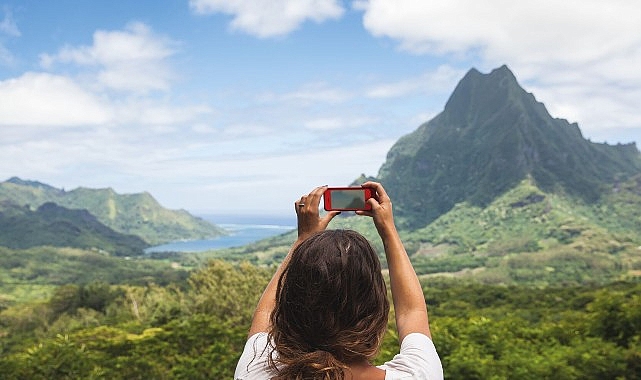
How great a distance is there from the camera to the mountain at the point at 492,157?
14362 centimetres

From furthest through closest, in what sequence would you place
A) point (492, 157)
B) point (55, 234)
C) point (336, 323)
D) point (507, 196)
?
point (492, 157) → point (55, 234) → point (507, 196) → point (336, 323)

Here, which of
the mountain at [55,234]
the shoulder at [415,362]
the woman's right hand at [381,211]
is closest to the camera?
the shoulder at [415,362]

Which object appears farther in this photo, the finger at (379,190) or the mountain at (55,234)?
the mountain at (55,234)

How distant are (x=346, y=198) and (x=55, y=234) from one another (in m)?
165

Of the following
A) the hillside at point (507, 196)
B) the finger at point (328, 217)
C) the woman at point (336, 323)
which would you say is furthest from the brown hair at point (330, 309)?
the hillside at point (507, 196)

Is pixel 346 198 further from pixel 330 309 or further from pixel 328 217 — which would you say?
pixel 330 309

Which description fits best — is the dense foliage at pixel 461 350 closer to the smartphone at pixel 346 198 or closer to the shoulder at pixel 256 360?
the smartphone at pixel 346 198

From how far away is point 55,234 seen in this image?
14988 centimetres

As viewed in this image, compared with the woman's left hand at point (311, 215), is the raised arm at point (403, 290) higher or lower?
lower

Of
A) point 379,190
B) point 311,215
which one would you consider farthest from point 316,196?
point 379,190

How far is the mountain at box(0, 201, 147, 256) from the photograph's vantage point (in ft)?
480

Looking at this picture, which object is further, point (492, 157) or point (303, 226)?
point (492, 157)

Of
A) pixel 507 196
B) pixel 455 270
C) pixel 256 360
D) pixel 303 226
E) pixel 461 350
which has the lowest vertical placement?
pixel 455 270

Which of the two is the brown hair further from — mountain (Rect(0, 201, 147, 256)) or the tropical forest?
mountain (Rect(0, 201, 147, 256))
